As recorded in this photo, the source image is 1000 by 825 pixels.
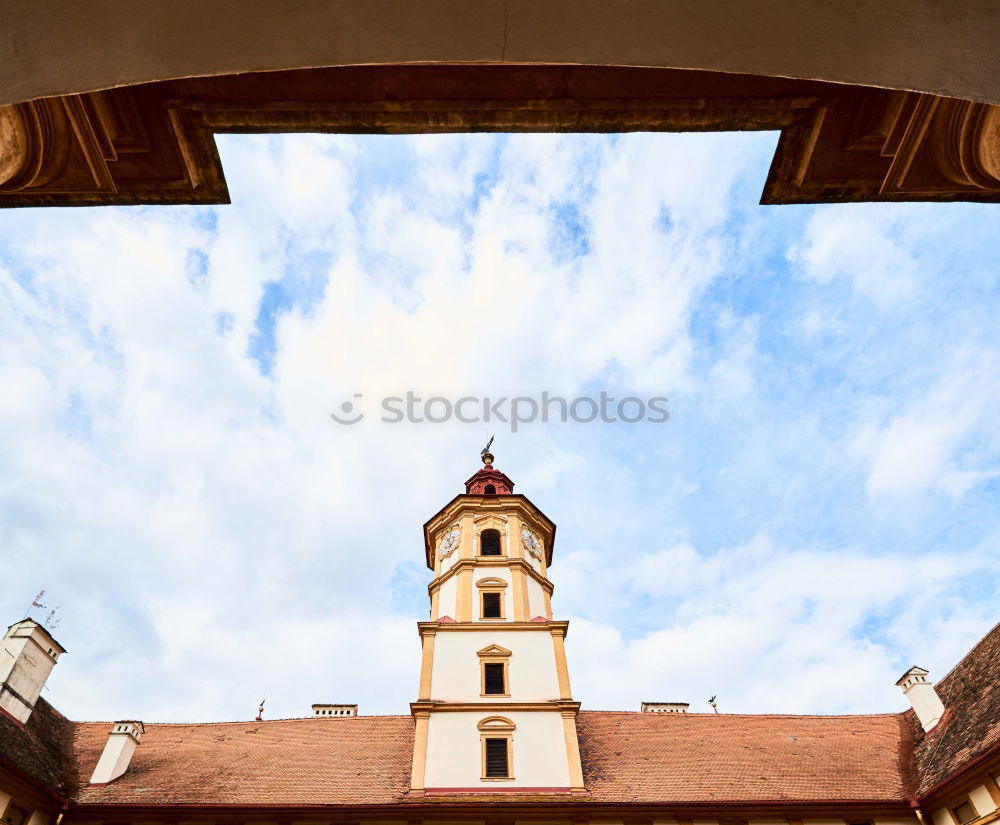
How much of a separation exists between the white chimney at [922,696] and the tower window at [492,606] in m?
14.4

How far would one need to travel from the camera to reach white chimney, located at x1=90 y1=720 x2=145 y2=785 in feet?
66.7

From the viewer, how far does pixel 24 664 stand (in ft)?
70.8

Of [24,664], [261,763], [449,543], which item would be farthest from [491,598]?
[24,664]

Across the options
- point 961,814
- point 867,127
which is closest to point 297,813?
point 961,814

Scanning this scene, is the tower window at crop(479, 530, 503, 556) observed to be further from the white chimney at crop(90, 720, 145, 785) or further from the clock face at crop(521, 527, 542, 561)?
the white chimney at crop(90, 720, 145, 785)

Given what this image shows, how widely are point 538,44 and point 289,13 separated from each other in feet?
3.01

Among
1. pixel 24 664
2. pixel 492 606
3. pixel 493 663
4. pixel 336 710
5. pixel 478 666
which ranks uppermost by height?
pixel 492 606

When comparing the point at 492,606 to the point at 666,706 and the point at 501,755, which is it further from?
the point at 666,706

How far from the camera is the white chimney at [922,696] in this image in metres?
22.4

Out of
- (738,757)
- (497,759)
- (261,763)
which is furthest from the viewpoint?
(738,757)

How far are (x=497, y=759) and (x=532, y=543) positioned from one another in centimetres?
992

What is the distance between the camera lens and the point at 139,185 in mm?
4199

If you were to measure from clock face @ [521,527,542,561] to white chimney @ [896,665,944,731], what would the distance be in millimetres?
14009

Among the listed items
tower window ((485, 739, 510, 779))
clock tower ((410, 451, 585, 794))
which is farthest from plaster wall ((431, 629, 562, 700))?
tower window ((485, 739, 510, 779))
